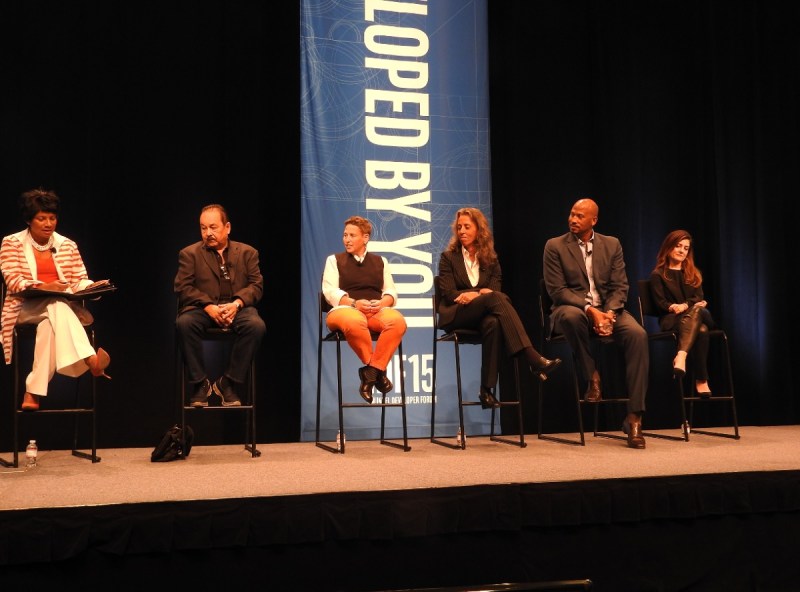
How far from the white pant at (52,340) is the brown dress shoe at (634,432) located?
109 inches

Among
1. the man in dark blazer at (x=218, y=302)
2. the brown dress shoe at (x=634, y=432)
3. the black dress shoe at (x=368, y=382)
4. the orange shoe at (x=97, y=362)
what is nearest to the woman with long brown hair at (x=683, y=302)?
the brown dress shoe at (x=634, y=432)

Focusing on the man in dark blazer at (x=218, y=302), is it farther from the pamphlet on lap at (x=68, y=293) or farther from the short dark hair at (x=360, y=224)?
the short dark hair at (x=360, y=224)

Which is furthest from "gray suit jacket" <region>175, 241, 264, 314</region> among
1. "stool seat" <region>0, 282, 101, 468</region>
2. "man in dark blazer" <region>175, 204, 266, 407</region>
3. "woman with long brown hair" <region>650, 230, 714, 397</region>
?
"woman with long brown hair" <region>650, 230, 714, 397</region>

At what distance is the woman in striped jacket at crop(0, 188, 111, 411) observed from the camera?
11.9 ft

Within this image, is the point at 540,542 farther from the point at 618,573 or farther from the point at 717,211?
the point at 717,211

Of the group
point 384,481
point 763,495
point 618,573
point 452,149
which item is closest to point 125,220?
point 452,149

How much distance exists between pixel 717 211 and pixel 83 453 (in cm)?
449

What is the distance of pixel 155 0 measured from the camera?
Result: 4.66 meters

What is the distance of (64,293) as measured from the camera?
368 centimetres

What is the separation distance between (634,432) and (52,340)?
2979 mm

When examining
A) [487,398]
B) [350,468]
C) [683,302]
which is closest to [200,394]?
[350,468]

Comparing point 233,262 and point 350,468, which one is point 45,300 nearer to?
point 233,262

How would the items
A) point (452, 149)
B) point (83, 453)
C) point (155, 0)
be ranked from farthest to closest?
point (452, 149) → point (155, 0) → point (83, 453)

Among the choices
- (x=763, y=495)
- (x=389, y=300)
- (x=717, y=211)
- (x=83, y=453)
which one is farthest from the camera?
(x=717, y=211)
